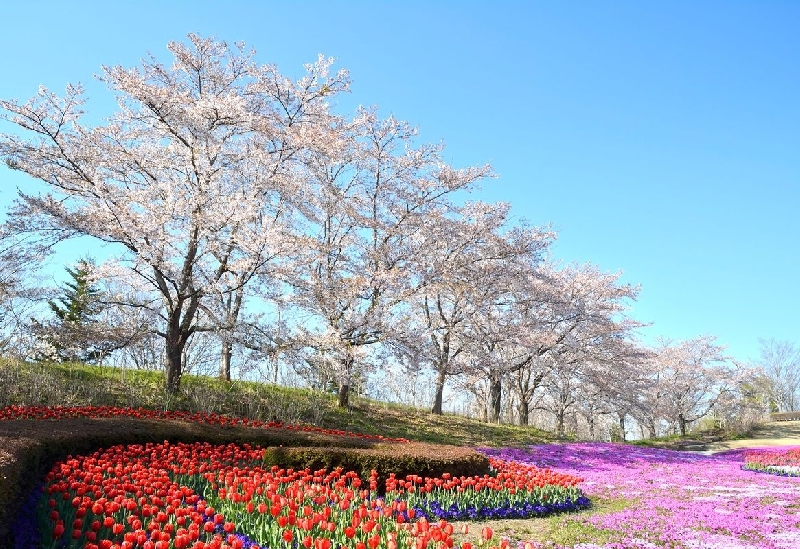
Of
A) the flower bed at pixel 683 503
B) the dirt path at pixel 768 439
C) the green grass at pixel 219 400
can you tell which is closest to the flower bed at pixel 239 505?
the flower bed at pixel 683 503

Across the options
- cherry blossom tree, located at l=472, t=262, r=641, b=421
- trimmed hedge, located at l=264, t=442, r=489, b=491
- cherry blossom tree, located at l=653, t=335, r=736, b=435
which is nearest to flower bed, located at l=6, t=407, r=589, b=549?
trimmed hedge, located at l=264, t=442, r=489, b=491

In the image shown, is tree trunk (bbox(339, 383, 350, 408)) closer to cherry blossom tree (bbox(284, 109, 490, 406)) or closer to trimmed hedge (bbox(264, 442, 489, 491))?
cherry blossom tree (bbox(284, 109, 490, 406))

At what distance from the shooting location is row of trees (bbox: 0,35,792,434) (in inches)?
635

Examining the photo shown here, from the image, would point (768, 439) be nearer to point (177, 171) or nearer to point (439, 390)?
point (439, 390)

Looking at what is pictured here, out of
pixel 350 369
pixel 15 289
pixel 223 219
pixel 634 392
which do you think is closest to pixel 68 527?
pixel 223 219

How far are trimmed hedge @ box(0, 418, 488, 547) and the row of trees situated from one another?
576 centimetres

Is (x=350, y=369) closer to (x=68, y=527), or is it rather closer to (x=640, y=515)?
(x=640, y=515)

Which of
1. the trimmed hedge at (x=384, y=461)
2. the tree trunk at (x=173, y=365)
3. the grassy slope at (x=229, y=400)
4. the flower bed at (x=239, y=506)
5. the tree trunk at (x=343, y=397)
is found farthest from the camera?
the tree trunk at (x=343, y=397)

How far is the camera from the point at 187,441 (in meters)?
11.1

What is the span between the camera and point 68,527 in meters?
5.44

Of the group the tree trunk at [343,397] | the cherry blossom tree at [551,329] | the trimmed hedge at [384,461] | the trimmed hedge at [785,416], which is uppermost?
the cherry blossom tree at [551,329]

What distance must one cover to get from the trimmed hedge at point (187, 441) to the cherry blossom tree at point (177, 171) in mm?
5727

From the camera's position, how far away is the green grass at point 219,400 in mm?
14961

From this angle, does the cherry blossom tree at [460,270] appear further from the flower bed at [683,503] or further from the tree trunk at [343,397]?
the flower bed at [683,503]
